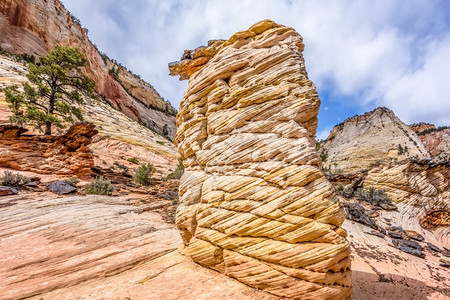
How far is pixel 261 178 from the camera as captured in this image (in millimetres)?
5133

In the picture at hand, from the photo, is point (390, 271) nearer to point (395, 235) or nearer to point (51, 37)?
point (395, 235)

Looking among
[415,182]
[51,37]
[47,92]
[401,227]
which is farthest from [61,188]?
[51,37]

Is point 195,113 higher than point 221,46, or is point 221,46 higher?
point 221,46

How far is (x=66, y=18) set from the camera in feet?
175

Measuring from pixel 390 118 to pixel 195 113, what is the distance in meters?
71.8

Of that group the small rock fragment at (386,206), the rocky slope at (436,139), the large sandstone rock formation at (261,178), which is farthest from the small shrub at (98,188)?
the rocky slope at (436,139)

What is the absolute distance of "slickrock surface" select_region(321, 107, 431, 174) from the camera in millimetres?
46531

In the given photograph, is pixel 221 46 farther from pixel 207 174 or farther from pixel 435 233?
pixel 435 233

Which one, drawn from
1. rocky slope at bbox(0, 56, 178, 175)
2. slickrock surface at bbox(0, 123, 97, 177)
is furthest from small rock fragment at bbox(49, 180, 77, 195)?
rocky slope at bbox(0, 56, 178, 175)

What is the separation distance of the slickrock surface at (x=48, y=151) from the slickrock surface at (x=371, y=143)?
45.6 metres

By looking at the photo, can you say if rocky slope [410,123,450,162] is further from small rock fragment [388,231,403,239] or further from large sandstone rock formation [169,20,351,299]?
large sandstone rock formation [169,20,351,299]

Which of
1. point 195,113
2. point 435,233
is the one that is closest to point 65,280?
point 195,113

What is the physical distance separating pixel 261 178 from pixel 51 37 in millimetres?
66419

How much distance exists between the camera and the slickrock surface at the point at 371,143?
46531 mm
